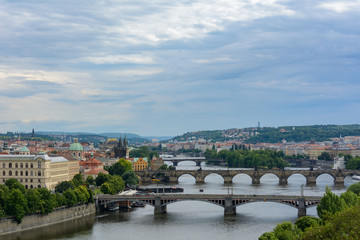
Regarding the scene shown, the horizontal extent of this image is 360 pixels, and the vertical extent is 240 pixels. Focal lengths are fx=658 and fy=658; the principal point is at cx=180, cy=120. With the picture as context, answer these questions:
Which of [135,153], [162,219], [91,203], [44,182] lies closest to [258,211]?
[162,219]

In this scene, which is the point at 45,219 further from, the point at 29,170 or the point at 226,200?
the point at 226,200

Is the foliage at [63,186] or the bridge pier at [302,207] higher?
the foliage at [63,186]

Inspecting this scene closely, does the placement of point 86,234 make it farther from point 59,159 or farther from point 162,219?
point 59,159

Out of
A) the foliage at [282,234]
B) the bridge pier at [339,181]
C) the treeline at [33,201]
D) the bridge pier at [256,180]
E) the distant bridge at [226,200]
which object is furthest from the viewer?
the bridge pier at [256,180]

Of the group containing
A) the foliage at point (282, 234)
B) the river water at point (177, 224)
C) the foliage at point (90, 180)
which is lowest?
the river water at point (177, 224)

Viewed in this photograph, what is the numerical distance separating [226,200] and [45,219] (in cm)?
1820

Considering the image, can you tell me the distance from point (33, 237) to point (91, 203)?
50.9 feet

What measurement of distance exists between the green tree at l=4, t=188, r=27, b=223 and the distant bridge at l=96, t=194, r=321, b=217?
14846mm

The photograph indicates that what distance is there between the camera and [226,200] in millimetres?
64938

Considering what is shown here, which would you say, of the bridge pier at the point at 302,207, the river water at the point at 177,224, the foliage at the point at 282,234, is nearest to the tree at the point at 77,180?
the river water at the point at 177,224

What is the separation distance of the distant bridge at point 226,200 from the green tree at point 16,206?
14.8 metres

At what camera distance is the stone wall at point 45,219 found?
51.8 metres

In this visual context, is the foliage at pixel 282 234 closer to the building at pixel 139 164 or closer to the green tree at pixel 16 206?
the green tree at pixel 16 206

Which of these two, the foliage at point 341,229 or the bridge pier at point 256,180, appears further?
the bridge pier at point 256,180
